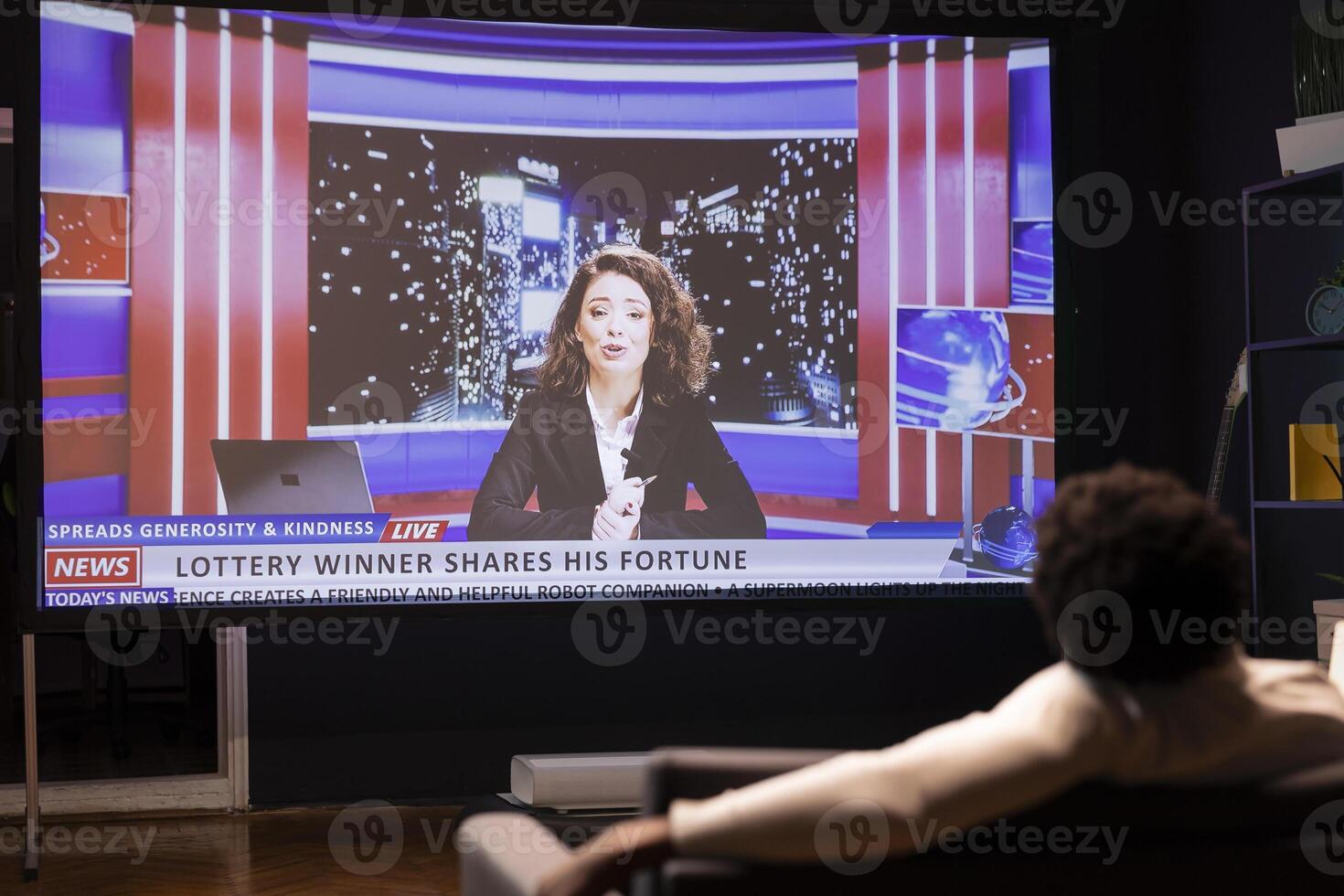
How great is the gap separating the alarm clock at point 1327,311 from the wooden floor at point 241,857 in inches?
112

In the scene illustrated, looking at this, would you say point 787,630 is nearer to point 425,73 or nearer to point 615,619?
point 615,619

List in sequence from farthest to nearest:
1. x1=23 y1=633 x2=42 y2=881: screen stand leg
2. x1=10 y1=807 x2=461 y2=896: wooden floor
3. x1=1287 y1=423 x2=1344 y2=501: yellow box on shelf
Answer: x1=1287 y1=423 x2=1344 y2=501: yellow box on shelf
x1=23 y1=633 x2=42 y2=881: screen stand leg
x1=10 y1=807 x2=461 y2=896: wooden floor

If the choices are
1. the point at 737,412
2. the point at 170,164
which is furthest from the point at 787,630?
the point at 170,164

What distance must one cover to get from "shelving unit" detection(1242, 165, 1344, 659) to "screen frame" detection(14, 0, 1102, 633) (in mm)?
578

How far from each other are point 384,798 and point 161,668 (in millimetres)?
884

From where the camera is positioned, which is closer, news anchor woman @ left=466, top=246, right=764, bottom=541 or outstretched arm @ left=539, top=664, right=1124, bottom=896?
outstretched arm @ left=539, top=664, right=1124, bottom=896

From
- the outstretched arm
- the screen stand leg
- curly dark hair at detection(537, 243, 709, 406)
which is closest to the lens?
the outstretched arm

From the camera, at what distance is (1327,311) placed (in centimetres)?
350

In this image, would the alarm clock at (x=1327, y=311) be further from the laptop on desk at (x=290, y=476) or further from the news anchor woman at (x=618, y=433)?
the laptop on desk at (x=290, y=476)

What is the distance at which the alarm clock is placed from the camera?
11.4 feet

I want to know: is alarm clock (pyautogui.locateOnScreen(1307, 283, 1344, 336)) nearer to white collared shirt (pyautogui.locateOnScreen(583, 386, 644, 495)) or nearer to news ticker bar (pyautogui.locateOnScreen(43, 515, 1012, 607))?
news ticker bar (pyautogui.locateOnScreen(43, 515, 1012, 607))

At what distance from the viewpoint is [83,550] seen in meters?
3.52

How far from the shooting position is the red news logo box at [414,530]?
373 centimetres

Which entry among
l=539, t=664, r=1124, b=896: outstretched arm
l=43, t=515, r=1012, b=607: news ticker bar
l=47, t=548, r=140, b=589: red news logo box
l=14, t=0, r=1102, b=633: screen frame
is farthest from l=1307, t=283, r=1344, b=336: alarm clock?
l=47, t=548, r=140, b=589: red news logo box
